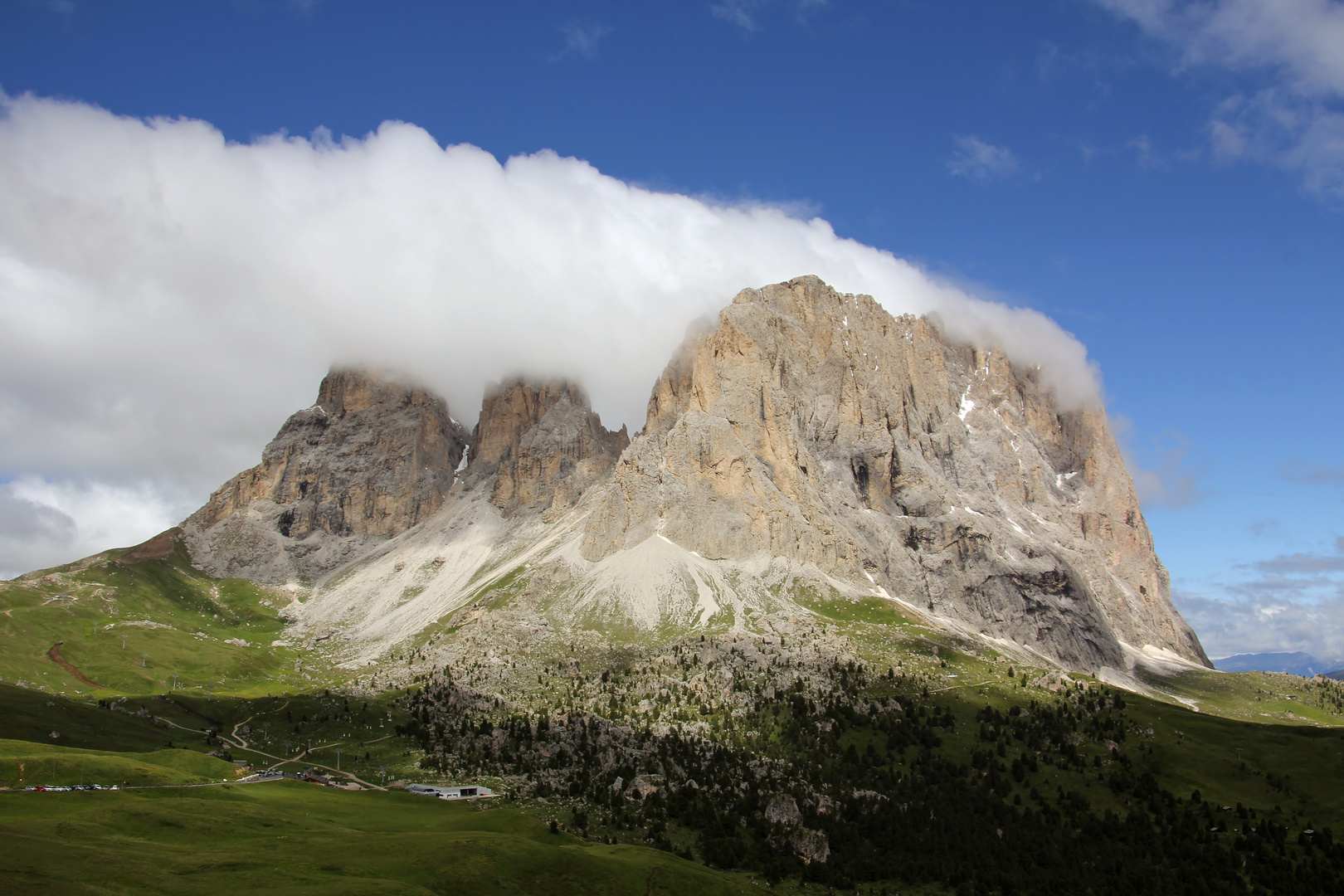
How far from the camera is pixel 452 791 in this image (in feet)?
452

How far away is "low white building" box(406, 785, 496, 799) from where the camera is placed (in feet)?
447

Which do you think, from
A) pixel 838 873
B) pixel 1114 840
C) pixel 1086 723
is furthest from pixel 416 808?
pixel 1086 723

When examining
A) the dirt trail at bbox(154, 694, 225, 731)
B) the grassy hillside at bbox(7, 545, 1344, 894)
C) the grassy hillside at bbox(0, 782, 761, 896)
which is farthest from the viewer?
the dirt trail at bbox(154, 694, 225, 731)

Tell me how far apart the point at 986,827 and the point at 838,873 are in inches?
1162

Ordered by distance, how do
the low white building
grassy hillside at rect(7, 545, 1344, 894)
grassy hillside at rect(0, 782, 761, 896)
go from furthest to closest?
1. the low white building
2. grassy hillside at rect(7, 545, 1344, 894)
3. grassy hillside at rect(0, 782, 761, 896)

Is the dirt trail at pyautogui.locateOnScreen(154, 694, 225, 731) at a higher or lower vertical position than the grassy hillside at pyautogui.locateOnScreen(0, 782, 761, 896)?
higher

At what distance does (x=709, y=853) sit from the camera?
12281 cm

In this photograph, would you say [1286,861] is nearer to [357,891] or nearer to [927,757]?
[927,757]

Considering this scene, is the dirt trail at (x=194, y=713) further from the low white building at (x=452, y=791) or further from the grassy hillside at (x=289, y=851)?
the grassy hillside at (x=289, y=851)

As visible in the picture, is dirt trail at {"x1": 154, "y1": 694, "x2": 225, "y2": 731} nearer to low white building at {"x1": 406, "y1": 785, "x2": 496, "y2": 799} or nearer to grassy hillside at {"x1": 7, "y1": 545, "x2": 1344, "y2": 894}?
grassy hillside at {"x1": 7, "y1": 545, "x2": 1344, "y2": 894}

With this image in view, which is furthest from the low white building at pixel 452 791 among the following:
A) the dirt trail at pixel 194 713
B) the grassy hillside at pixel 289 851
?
the dirt trail at pixel 194 713

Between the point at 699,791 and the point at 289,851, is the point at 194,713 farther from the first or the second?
the point at 289,851

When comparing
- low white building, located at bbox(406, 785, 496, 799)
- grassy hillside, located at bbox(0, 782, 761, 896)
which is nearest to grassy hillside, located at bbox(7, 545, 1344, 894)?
grassy hillside, located at bbox(0, 782, 761, 896)

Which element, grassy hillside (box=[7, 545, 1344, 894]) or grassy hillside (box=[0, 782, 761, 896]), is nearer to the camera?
grassy hillside (box=[0, 782, 761, 896])
